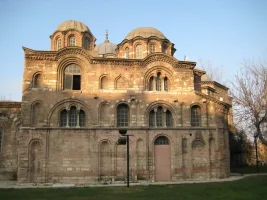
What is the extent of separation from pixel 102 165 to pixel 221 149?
905cm

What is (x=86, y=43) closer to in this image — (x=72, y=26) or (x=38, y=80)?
(x=72, y=26)

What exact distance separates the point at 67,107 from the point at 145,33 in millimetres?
10386

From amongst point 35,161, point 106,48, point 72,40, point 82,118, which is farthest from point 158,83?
point 106,48

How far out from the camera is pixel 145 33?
2588 cm

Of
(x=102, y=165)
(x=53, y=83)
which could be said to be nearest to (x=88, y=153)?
(x=102, y=165)

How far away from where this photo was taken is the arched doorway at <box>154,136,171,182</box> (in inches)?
811

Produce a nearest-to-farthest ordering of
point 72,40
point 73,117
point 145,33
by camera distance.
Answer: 1. point 73,117
2. point 145,33
3. point 72,40

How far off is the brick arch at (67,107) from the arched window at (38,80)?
1.99 meters

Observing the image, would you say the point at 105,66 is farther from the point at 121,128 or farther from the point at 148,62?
the point at 121,128

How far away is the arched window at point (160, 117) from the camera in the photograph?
2147 cm

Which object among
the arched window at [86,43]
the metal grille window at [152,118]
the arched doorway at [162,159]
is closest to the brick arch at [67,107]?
the metal grille window at [152,118]

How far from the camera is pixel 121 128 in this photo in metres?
20.6

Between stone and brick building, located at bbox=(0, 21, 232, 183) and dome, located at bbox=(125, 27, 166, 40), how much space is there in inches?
178

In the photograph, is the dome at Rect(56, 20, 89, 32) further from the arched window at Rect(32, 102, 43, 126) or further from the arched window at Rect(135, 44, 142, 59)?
the arched window at Rect(32, 102, 43, 126)
